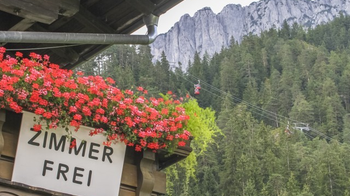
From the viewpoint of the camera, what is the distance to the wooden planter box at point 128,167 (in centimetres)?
420

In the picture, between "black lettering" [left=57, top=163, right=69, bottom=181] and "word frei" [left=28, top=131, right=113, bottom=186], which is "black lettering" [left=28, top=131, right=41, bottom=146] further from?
"black lettering" [left=57, top=163, right=69, bottom=181]

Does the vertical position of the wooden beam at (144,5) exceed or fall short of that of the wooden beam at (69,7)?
it exceeds it

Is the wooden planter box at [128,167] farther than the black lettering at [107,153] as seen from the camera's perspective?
No

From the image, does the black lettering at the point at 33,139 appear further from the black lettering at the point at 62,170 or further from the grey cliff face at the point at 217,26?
the grey cliff face at the point at 217,26

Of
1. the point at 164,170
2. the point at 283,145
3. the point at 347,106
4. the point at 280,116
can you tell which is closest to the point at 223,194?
the point at 283,145

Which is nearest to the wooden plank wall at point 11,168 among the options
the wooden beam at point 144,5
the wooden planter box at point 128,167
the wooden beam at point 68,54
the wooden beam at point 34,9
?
the wooden planter box at point 128,167

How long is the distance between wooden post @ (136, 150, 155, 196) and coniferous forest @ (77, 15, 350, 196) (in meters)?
39.9

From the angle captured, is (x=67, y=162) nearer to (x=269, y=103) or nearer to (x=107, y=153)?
(x=107, y=153)

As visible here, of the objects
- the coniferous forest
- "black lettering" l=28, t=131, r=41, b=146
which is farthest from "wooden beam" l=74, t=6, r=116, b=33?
the coniferous forest

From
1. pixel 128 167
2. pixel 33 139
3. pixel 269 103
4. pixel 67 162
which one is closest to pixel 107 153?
pixel 128 167

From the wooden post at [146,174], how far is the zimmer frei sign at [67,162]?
0.16 meters

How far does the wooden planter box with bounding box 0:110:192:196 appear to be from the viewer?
4.20 meters

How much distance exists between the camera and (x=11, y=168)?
4.24 metres

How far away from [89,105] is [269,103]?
9007cm
